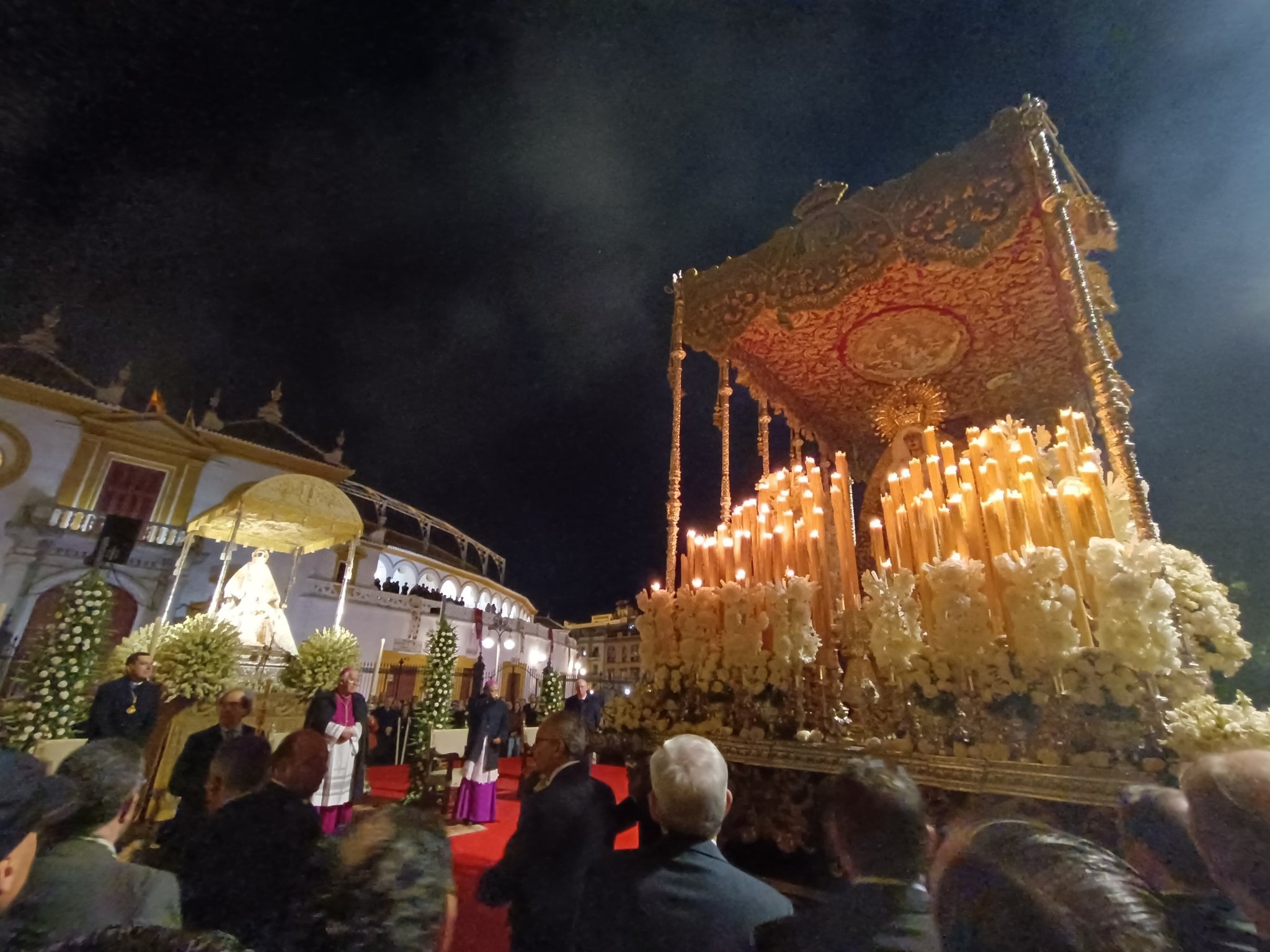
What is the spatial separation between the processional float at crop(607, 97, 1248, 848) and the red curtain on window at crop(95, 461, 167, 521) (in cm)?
2060

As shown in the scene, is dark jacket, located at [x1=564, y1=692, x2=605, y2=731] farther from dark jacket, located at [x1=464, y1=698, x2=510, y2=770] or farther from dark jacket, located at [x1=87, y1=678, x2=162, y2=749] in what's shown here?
dark jacket, located at [x1=87, y1=678, x2=162, y2=749]

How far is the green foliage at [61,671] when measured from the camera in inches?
303

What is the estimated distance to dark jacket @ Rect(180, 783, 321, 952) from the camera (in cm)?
158

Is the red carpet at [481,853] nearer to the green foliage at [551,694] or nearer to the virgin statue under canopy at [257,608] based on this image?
the virgin statue under canopy at [257,608]

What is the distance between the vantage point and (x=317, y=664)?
9.32 metres

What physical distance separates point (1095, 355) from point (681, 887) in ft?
12.0

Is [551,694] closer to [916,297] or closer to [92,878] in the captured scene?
[916,297]

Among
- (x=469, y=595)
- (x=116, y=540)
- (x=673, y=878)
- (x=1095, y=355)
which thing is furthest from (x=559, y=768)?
(x=469, y=595)

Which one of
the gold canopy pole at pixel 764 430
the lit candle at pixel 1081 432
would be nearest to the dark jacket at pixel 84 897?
the lit candle at pixel 1081 432

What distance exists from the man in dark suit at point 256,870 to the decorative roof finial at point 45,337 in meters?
24.4

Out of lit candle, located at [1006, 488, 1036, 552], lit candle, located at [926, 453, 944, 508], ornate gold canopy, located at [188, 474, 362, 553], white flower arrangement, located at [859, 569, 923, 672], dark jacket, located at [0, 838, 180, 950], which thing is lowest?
dark jacket, located at [0, 838, 180, 950]

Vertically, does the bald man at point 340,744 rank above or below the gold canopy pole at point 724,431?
below

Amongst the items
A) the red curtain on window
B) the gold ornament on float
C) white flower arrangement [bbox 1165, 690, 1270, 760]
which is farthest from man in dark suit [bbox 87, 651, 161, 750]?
the red curtain on window

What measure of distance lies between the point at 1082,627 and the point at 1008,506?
79cm
